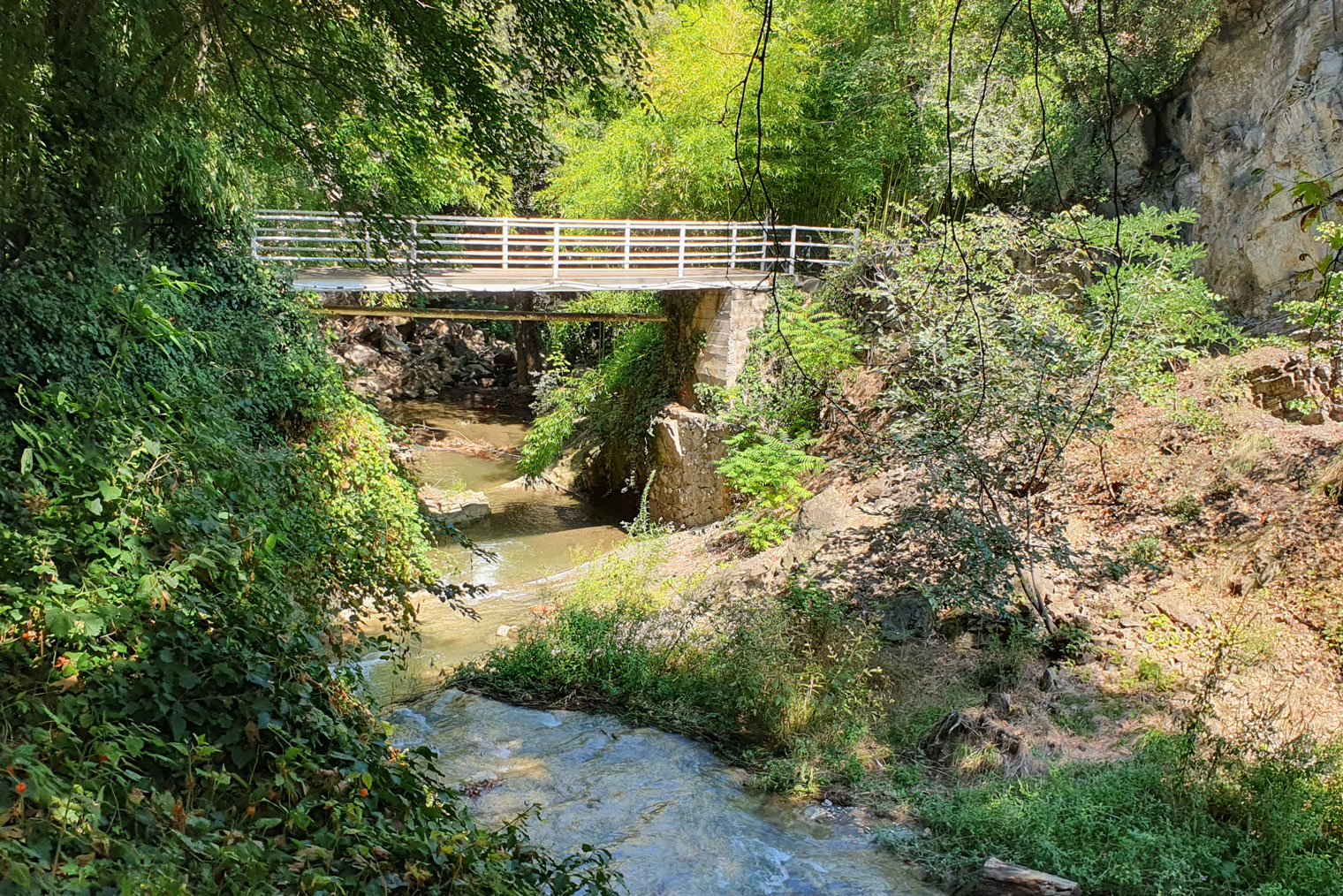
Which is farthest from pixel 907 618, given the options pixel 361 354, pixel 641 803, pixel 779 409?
pixel 361 354

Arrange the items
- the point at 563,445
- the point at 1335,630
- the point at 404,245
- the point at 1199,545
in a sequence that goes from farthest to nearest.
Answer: the point at 563,445, the point at 1199,545, the point at 1335,630, the point at 404,245

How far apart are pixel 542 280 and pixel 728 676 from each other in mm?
7064

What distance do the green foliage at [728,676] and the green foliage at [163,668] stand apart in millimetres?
1711

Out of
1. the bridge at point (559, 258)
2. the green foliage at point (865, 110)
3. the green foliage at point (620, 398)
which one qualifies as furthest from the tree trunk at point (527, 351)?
the green foliage at point (865, 110)

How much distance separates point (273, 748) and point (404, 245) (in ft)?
11.4

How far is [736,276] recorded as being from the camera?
1263cm

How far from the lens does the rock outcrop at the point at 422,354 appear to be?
21641mm

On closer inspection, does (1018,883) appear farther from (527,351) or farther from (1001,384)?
(527,351)

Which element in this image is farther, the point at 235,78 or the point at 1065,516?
the point at 1065,516

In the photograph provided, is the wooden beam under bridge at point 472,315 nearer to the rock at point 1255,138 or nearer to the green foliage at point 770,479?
the green foliage at point 770,479

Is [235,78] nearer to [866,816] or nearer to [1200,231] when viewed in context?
[866,816]

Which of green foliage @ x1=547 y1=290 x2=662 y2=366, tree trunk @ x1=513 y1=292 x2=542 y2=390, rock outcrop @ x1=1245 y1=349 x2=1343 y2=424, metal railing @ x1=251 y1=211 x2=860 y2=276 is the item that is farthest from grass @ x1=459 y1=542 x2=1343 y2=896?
tree trunk @ x1=513 y1=292 x2=542 y2=390

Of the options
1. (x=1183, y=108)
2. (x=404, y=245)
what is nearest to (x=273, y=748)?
(x=404, y=245)

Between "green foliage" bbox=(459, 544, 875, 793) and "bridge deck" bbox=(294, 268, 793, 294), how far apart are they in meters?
Result: 4.74
